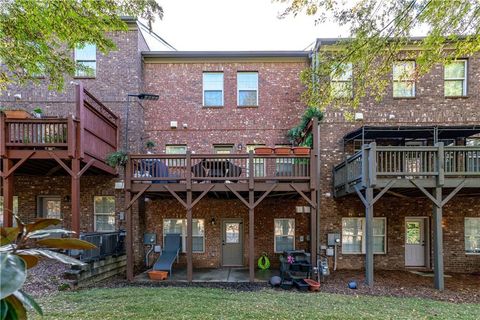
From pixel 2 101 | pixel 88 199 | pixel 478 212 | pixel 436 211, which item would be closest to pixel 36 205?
pixel 88 199

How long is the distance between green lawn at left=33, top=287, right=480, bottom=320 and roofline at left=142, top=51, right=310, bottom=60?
8312 mm

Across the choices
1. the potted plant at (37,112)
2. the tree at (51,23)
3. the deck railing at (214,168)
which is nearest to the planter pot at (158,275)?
the deck railing at (214,168)

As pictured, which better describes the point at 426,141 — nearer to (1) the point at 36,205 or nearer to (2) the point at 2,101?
(1) the point at 36,205

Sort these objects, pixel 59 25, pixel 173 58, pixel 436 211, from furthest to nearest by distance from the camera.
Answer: pixel 173 58, pixel 436 211, pixel 59 25

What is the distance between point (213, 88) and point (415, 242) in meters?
9.48

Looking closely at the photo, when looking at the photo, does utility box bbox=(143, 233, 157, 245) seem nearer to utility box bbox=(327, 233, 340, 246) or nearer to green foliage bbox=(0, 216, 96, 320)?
utility box bbox=(327, 233, 340, 246)

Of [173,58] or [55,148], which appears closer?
[55,148]

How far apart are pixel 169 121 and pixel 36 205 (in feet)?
18.8

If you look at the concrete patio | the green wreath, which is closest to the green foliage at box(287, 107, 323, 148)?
the green wreath

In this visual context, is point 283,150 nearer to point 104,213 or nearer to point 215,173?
point 215,173

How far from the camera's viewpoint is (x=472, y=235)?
10.8m

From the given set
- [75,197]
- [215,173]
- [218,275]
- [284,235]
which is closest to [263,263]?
[284,235]

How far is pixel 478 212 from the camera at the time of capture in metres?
10.8

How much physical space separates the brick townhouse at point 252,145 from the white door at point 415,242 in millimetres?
36
